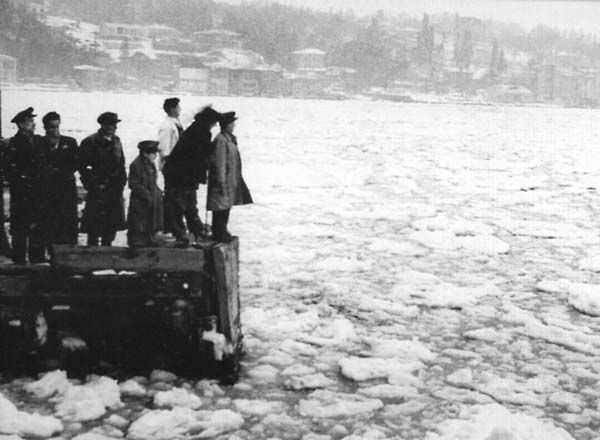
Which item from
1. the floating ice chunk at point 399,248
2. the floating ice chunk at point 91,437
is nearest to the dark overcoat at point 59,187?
the floating ice chunk at point 91,437

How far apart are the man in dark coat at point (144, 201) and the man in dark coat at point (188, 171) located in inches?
3.7

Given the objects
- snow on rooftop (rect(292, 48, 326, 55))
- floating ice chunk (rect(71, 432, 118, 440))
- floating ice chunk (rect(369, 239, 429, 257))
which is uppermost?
snow on rooftop (rect(292, 48, 326, 55))

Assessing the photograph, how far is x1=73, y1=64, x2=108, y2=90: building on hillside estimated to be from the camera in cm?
4606

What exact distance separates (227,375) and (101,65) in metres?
52.7

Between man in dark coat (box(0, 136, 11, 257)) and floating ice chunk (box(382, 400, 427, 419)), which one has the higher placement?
man in dark coat (box(0, 136, 11, 257))

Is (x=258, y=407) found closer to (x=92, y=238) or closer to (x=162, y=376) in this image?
(x=162, y=376)

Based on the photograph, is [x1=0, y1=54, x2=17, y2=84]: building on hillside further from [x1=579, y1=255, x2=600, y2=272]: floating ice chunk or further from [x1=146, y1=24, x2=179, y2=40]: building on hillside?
[x1=146, y1=24, x2=179, y2=40]: building on hillside

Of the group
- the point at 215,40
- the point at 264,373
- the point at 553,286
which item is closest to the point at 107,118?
the point at 264,373

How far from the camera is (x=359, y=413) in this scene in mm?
3750

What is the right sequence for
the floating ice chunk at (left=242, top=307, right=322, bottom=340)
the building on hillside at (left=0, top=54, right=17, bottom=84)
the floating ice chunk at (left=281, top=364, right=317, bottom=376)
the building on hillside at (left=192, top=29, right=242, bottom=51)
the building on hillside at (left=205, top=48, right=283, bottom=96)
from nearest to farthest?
the floating ice chunk at (left=281, top=364, right=317, bottom=376) < the floating ice chunk at (left=242, top=307, right=322, bottom=340) < the building on hillside at (left=0, top=54, right=17, bottom=84) < the building on hillside at (left=205, top=48, right=283, bottom=96) < the building on hillside at (left=192, top=29, right=242, bottom=51)

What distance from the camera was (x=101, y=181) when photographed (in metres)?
5.43

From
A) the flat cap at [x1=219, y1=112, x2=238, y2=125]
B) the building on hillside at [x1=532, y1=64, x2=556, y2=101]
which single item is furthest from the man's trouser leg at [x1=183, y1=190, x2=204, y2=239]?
the building on hillside at [x1=532, y1=64, x2=556, y2=101]

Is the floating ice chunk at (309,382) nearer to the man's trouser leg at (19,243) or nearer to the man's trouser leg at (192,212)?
the man's trouser leg at (192,212)

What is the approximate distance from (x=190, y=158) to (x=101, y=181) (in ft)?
2.74
